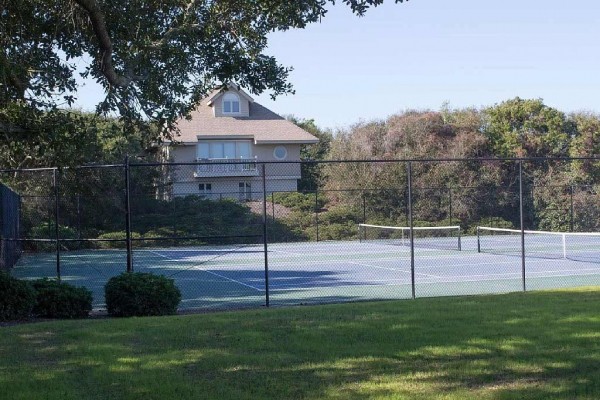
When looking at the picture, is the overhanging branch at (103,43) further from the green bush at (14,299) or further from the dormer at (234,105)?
the dormer at (234,105)

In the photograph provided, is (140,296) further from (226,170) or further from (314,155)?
(314,155)

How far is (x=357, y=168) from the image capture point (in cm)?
4022

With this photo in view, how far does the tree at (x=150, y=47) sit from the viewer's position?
529 inches

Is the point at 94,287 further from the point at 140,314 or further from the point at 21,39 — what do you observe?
the point at 21,39

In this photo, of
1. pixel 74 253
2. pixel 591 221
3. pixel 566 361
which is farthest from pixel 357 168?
pixel 566 361

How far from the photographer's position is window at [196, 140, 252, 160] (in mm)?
51344

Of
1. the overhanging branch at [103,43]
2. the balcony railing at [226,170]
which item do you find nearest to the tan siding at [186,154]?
the balcony railing at [226,170]

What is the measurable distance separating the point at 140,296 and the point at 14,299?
2040 mm

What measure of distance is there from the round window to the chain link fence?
8.91 meters

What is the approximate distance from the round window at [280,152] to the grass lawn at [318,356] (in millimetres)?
40017

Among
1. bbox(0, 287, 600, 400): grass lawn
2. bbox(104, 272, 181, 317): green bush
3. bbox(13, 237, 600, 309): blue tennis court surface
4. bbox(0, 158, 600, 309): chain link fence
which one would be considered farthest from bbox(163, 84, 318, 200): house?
bbox(0, 287, 600, 400): grass lawn

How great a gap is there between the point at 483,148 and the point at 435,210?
1527cm

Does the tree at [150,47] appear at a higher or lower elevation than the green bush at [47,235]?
higher

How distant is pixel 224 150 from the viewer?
52.1 meters
